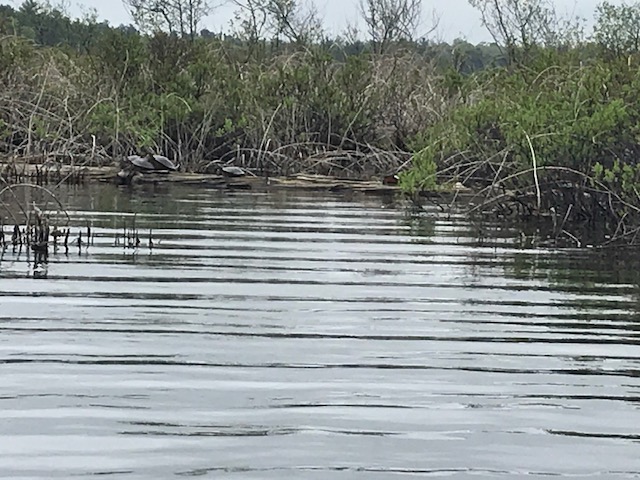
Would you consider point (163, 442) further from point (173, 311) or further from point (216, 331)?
point (173, 311)

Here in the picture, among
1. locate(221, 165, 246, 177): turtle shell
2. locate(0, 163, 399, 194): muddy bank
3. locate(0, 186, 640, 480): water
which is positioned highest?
locate(221, 165, 246, 177): turtle shell

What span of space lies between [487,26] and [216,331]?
2689 cm

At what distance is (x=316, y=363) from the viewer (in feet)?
23.2

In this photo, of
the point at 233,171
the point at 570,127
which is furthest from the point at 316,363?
the point at 233,171

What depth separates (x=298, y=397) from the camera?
247 inches

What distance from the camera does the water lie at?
5.38m

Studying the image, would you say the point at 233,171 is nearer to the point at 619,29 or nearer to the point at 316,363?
the point at 619,29

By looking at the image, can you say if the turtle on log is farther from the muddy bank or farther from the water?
the water

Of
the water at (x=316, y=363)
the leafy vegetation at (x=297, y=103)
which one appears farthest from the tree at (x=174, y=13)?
the water at (x=316, y=363)

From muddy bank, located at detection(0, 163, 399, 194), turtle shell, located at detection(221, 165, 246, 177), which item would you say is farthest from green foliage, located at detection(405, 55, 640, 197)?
turtle shell, located at detection(221, 165, 246, 177)

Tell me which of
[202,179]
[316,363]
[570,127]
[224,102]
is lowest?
[316,363]

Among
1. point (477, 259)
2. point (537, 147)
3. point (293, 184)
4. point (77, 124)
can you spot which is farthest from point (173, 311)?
point (77, 124)

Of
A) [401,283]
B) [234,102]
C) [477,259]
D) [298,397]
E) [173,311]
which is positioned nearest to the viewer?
[298,397]

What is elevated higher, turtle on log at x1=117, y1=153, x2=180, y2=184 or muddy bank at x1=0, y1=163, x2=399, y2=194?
turtle on log at x1=117, y1=153, x2=180, y2=184
